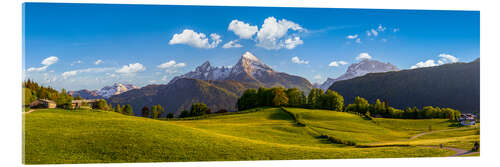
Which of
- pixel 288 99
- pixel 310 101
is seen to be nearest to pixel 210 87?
A: pixel 288 99

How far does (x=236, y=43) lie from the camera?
16000mm

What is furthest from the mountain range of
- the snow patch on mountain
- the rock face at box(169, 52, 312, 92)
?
the snow patch on mountain

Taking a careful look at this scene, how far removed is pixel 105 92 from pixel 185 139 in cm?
520

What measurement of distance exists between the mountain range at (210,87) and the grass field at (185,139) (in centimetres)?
121

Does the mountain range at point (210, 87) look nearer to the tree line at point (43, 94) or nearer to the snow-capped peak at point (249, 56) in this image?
the snow-capped peak at point (249, 56)

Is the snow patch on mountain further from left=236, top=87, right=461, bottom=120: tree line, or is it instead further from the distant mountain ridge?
the distant mountain ridge

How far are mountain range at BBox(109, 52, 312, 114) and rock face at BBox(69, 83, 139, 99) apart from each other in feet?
0.88

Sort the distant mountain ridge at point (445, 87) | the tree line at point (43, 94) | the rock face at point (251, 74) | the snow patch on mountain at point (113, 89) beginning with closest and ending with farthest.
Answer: the tree line at point (43, 94)
the snow patch on mountain at point (113, 89)
the distant mountain ridge at point (445, 87)
the rock face at point (251, 74)

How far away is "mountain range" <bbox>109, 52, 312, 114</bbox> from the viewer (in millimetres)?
16031

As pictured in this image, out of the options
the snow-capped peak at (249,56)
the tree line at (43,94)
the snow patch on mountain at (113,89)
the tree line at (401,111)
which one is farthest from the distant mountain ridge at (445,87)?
the tree line at (43,94)

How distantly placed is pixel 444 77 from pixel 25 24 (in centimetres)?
2336

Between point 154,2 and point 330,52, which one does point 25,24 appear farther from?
point 330,52

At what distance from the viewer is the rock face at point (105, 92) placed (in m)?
14.2

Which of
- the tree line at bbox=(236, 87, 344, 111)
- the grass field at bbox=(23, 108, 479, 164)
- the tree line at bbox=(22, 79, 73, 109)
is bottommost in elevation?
the grass field at bbox=(23, 108, 479, 164)
